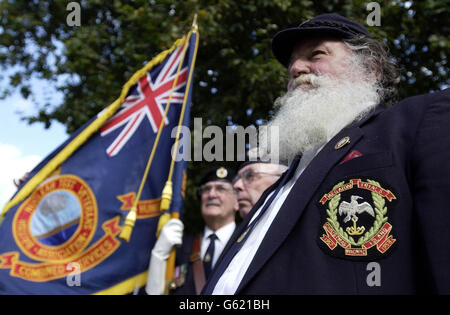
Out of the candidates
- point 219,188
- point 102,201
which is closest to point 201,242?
point 219,188

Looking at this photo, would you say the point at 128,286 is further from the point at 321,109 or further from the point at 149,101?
the point at 321,109

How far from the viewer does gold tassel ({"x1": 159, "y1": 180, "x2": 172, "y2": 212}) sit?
4094 millimetres

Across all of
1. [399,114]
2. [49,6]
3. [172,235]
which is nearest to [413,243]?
[399,114]

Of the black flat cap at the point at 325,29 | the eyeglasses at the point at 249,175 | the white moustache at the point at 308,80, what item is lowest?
the white moustache at the point at 308,80

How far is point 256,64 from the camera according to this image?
261 inches

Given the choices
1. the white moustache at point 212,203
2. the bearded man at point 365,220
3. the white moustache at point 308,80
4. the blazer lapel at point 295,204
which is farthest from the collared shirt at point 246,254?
the white moustache at point 212,203

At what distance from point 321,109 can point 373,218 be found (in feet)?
2.97

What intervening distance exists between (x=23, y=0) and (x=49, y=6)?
0.47 metres

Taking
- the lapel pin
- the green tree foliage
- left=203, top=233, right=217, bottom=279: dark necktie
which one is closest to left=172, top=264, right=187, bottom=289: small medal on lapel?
left=203, top=233, right=217, bottom=279: dark necktie

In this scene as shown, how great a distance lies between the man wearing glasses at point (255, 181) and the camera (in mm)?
4809

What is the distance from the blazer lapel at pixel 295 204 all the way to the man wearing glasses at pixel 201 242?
234cm

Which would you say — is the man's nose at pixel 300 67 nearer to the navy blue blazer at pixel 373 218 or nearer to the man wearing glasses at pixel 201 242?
the navy blue blazer at pixel 373 218

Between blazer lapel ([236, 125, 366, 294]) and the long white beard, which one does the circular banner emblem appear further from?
blazer lapel ([236, 125, 366, 294])

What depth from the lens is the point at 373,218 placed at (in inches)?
65.9
